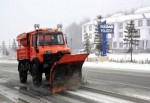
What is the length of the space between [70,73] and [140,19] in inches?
2814

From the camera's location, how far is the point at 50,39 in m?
14.9

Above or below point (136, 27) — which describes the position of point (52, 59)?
below

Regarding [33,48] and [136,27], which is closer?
[33,48]

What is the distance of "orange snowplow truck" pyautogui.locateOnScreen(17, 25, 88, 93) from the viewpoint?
43.4 feet

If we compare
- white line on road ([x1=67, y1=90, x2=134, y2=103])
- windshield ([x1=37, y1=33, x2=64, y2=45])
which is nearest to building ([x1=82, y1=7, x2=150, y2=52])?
windshield ([x1=37, y1=33, x2=64, y2=45])

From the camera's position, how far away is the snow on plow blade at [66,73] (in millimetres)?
13091

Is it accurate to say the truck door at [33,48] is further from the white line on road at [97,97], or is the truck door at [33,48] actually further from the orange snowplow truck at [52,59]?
the white line on road at [97,97]

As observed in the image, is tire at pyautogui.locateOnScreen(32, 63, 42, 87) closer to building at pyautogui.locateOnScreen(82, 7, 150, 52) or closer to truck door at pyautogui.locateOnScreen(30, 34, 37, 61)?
truck door at pyautogui.locateOnScreen(30, 34, 37, 61)

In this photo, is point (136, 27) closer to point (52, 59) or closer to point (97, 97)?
point (52, 59)

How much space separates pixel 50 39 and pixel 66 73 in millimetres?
2013

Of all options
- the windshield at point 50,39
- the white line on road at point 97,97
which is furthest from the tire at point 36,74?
the white line on road at point 97,97

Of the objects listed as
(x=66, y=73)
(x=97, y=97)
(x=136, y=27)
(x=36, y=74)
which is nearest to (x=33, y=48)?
(x=36, y=74)

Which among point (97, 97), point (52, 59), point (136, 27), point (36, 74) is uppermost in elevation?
point (136, 27)

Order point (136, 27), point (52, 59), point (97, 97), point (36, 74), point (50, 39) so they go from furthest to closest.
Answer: point (136, 27)
point (50, 39)
point (36, 74)
point (52, 59)
point (97, 97)
